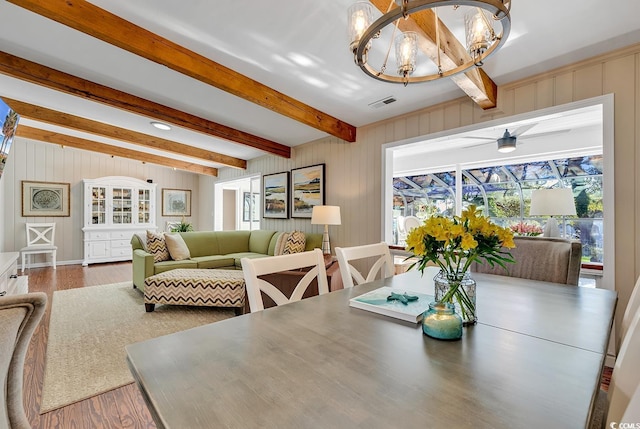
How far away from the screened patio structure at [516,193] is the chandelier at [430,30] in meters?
2.08

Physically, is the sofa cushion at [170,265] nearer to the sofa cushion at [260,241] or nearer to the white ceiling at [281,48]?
the sofa cushion at [260,241]

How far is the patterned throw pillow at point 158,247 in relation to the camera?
4.29 meters

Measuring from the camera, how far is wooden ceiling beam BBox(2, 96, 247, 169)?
14.0ft

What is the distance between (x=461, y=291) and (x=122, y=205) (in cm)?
793

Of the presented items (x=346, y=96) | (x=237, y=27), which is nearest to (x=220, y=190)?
(x=346, y=96)

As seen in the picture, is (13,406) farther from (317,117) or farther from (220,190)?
(220,190)

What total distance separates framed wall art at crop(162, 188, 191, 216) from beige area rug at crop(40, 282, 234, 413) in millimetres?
3893

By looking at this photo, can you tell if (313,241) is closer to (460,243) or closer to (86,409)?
(86,409)

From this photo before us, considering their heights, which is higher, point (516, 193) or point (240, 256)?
point (516, 193)

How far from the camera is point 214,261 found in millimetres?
4676

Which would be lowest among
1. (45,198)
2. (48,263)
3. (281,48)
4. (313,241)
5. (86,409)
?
(86,409)

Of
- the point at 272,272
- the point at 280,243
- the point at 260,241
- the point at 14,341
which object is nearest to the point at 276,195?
the point at 260,241

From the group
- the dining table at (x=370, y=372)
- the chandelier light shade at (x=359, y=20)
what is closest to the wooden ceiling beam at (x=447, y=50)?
the chandelier light shade at (x=359, y=20)

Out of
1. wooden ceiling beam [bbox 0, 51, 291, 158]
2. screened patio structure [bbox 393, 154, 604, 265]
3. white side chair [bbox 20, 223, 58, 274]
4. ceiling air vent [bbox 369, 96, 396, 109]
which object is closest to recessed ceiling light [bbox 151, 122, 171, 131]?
wooden ceiling beam [bbox 0, 51, 291, 158]
